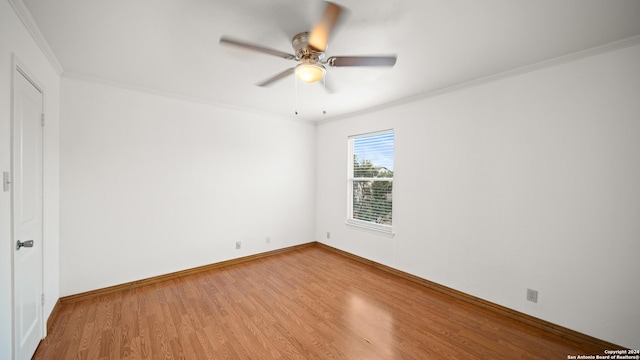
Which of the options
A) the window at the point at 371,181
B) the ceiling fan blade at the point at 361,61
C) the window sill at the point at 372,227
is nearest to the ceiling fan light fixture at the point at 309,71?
the ceiling fan blade at the point at 361,61

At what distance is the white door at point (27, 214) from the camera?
1.62 metres

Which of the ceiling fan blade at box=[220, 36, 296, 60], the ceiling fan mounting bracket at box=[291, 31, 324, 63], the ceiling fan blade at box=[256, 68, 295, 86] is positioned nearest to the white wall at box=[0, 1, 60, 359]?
the ceiling fan blade at box=[220, 36, 296, 60]

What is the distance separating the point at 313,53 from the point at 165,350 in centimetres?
269

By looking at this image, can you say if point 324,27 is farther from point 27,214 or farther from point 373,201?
point 373,201

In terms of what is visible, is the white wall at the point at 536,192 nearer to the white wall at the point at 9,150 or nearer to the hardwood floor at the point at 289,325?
the hardwood floor at the point at 289,325

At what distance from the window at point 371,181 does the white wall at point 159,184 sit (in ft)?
4.15

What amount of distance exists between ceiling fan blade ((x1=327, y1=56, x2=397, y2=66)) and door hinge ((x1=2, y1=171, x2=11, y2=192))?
7.28ft

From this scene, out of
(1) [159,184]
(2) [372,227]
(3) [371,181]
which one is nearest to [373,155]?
(3) [371,181]

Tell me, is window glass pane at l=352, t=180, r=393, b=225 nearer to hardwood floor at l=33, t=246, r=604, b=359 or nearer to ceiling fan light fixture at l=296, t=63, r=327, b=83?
hardwood floor at l=33, t=246, r=604, b=359

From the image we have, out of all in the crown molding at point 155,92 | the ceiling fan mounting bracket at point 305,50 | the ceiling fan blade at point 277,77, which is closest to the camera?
the ceiling fan mounting bracket at point 305,50

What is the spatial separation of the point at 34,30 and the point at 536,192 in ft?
14.9

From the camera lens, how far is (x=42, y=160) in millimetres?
2184

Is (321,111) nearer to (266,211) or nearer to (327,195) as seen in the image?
(327,195)

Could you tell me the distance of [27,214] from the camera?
1.85 meters
